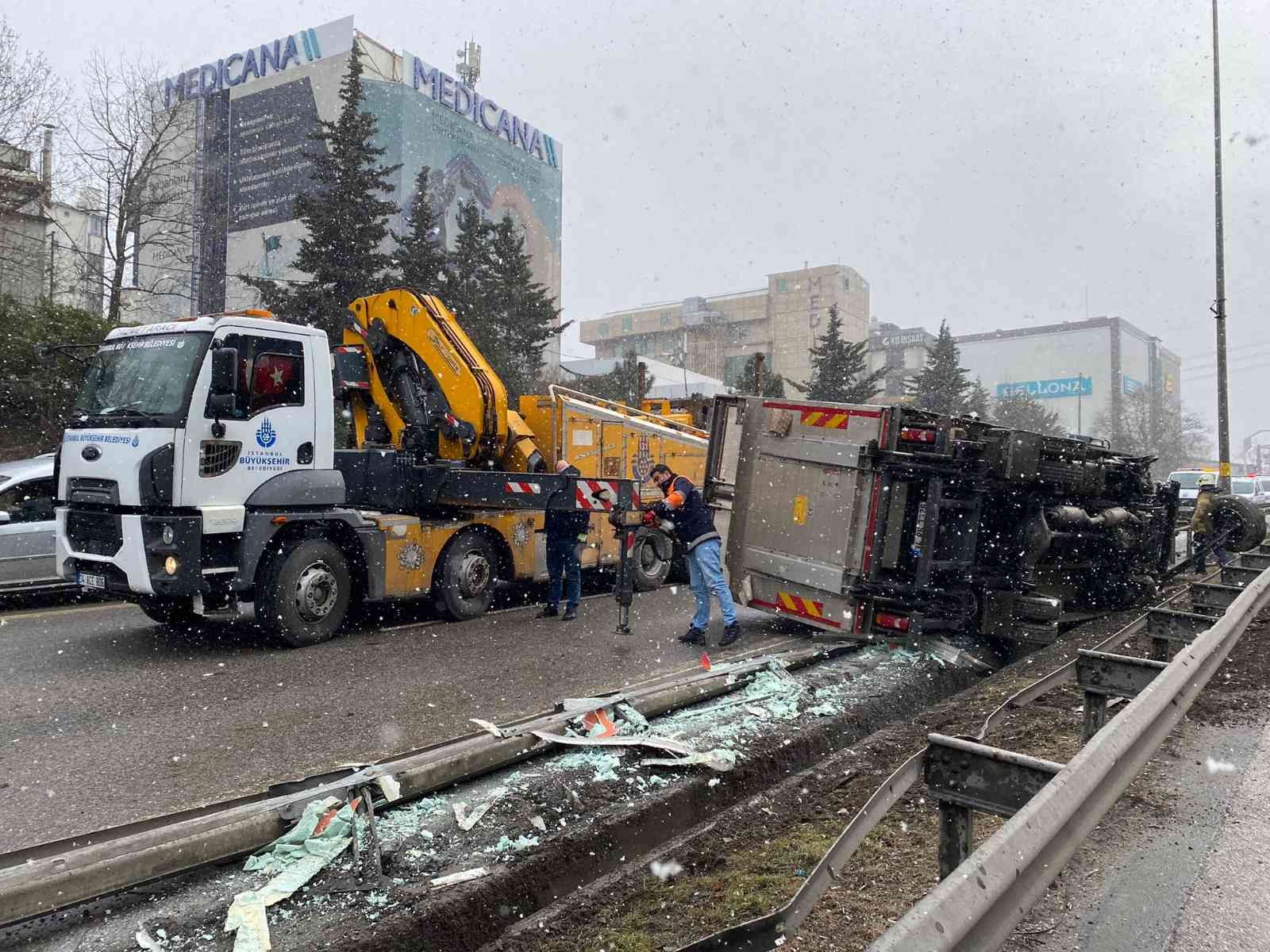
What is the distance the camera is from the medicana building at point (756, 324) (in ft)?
251

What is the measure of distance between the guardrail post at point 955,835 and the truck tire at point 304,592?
6168 millimetres

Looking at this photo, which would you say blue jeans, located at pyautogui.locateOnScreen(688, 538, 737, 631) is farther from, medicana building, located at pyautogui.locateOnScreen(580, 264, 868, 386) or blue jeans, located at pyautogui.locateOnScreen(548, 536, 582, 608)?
medicana building, located at pyautogui.locateOnScreen(580, 264, 868, 386)

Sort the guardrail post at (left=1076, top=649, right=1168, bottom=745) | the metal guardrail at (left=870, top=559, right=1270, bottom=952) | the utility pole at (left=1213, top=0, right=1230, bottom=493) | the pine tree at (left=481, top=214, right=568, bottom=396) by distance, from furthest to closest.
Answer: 1. the pine tree at (left=481, top=214, right=568, bottom=396)
2. the utility pole at (left=1213, top=0, right=1230, bottom=493)
3. the guardrail post at (left=1076, top=649, right=1168, bottom=745)
4. the metal guardrail at (left=870, top=559, right=1270, bottom=952)

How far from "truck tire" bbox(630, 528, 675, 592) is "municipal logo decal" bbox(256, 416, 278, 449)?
217 inches

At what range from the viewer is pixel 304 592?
768 cm

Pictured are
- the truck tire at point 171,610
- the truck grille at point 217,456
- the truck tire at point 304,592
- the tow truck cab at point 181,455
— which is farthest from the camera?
the truck tire at point 171,610

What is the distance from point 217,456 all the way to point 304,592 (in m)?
1.39

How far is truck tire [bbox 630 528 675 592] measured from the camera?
12062mm

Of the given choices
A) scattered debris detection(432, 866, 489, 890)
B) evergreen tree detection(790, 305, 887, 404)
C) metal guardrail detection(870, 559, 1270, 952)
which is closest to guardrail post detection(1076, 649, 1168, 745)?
metal guardrail detection(870, 559, 1270, 952)

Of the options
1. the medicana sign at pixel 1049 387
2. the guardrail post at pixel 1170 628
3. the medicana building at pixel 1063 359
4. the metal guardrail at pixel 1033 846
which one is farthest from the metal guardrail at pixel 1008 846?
the medicana sign at pixel 1049 387

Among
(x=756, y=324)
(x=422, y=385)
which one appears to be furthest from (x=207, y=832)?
(x=756, y=324)

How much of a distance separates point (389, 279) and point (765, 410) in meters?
20.4

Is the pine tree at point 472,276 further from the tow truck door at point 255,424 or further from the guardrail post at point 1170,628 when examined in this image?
the guardrail post at point 1170,628

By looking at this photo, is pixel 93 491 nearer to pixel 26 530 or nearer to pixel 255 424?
Answer: pixel 255 424
